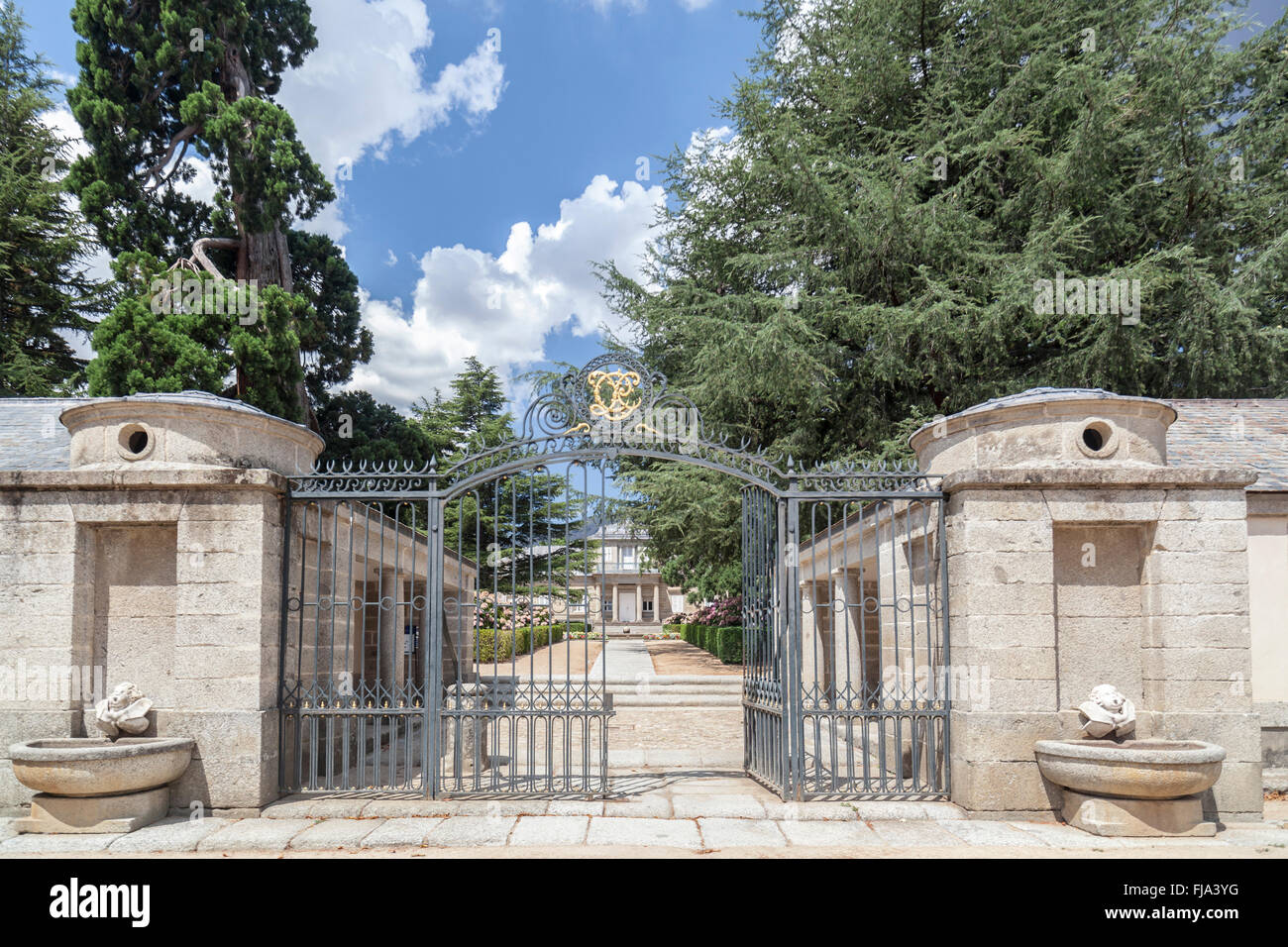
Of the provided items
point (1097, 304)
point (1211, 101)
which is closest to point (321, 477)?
point (1097, 304)

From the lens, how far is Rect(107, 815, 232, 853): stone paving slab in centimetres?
541

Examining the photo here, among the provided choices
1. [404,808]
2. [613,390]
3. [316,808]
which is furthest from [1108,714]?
[316,808]

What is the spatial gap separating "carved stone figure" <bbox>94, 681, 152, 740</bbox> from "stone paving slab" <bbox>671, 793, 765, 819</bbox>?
4103 millimetres

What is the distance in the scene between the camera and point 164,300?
14312 millimetres

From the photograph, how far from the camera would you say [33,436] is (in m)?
9.59

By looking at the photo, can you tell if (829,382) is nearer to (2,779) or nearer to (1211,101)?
(1211,101)

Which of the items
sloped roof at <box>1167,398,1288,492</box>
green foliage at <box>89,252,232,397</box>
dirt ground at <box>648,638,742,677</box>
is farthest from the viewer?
dirt ground at <box>648,638,742,677</box>

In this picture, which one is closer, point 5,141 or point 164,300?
point 164,300

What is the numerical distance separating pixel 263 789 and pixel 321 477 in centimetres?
246

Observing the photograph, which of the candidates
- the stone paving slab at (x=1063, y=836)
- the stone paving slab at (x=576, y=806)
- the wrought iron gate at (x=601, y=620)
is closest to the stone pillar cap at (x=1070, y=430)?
the wrought iron gate at (x=601, y=620)

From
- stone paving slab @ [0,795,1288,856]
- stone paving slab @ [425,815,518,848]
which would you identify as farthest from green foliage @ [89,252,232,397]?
stone paving slab @ [425,815,518,848]

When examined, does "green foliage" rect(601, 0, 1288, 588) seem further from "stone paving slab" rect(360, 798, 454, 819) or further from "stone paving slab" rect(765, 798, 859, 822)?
"stone paving slab" rect(360, 798, 454, 819)

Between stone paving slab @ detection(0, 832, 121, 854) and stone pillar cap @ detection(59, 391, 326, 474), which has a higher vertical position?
stone pillar cap @ detection(59, 391, 326, 474)

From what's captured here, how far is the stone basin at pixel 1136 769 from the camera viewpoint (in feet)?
17.9
